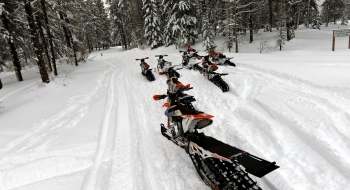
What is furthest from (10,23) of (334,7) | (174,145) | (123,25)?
(334,7)

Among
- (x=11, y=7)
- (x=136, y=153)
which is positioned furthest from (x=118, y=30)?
(x=136, y=153)

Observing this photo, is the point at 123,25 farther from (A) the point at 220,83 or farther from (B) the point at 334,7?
(B) the point at 334,7

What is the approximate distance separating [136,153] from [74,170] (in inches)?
51.3

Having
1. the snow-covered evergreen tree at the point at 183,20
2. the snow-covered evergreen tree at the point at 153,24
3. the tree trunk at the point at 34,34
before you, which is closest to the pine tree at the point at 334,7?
the snow-covered evergreen tree at the point at 183,20

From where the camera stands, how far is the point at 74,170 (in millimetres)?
4129

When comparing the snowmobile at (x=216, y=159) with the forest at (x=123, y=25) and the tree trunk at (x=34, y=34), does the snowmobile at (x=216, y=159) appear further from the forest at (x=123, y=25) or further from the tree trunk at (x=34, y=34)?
the forest at (x=123, y=25)

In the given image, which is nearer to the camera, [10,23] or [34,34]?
[34,34]

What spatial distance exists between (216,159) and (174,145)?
161cm

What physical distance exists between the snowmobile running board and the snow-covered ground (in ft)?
2.42

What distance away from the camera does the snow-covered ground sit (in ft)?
11.9

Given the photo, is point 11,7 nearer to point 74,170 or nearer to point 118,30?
point 74,170

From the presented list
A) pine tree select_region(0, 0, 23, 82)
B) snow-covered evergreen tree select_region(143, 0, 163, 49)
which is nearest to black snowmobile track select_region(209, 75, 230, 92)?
pine tree select_region(0, 0, 23, 82)

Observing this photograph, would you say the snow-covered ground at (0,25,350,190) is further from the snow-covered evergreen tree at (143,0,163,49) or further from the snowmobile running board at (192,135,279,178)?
the snow-covered evergreen tree at (143,0,163,49)

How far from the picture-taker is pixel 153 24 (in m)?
30.2
